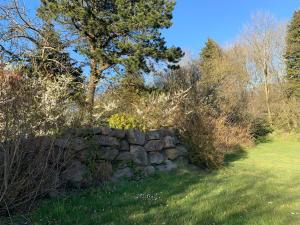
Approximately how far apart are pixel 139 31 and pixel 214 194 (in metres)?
12.0

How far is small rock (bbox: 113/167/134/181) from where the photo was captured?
864 cm

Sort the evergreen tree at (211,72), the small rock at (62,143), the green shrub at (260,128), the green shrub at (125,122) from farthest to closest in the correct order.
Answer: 1. the green shrub at (260,128)
2. the evergreen tree at (211,72)
3. the green shrub at (125,122)
4. the small rock at (62,143)

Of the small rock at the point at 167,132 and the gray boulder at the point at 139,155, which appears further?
the small rock at the point at 167,132

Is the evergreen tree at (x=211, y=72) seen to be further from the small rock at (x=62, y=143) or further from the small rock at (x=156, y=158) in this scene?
the small rock at (x=62, y=143)

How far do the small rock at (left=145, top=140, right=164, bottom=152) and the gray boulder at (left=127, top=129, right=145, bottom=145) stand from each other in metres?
0.25

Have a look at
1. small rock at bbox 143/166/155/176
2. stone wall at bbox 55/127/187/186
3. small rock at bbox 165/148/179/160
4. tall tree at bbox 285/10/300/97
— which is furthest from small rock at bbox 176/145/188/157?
tall tree at bbox 285/10/300/97

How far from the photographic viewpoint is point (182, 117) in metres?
11.8

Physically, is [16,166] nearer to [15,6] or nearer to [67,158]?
[67,158]

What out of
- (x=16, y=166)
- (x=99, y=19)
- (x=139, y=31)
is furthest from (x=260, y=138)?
A: (x=16, y=166)

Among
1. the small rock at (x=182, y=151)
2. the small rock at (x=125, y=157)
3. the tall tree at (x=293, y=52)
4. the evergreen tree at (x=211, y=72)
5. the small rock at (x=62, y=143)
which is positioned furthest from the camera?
the tall tree at (x=293, y=52)

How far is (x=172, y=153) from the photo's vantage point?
35.3 feet

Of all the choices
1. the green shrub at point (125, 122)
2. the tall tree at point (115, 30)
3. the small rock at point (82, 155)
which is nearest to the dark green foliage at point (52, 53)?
the tall tree at point (115, 30)

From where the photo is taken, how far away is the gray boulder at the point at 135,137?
9.70 metres

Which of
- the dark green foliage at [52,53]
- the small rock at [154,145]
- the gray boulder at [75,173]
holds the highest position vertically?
the dark green foliage at [52,53]
